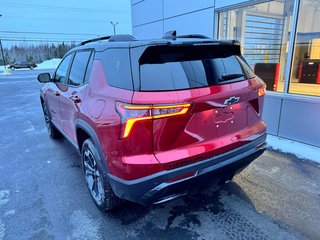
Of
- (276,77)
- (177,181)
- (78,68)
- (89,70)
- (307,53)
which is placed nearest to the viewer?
(177,181)

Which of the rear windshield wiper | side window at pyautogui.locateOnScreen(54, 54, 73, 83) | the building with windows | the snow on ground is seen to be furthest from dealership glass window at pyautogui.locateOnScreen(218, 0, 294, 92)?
side window at pyautogui.locateOnScreen(54, 54, 73, 83)

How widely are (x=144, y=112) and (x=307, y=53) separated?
15.3ft

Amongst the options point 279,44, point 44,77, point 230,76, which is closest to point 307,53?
point 279,44

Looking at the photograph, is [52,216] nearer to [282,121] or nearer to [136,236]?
[136,236]

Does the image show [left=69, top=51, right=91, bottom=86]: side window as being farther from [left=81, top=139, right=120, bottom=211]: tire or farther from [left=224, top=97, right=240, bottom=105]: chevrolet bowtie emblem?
[left=224, top=97, right=240, bottom=105]: chevrolet bowtie emblem

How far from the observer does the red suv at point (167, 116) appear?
1770mm

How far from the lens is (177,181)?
185cm

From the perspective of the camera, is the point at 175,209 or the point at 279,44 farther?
the point at 279,44

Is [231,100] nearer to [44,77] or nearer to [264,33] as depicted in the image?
[44,77]

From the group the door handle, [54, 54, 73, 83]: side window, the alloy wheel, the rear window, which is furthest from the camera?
[54, 54, 73, 83]: side window

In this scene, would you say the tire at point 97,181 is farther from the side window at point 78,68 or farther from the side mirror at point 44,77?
the side mirror at point 44,77

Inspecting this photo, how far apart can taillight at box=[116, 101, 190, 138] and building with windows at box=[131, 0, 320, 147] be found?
3370 millimetres

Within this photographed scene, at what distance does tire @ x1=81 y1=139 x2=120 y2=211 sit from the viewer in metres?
2.30

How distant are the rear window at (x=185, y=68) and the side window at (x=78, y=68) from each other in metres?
1.13
